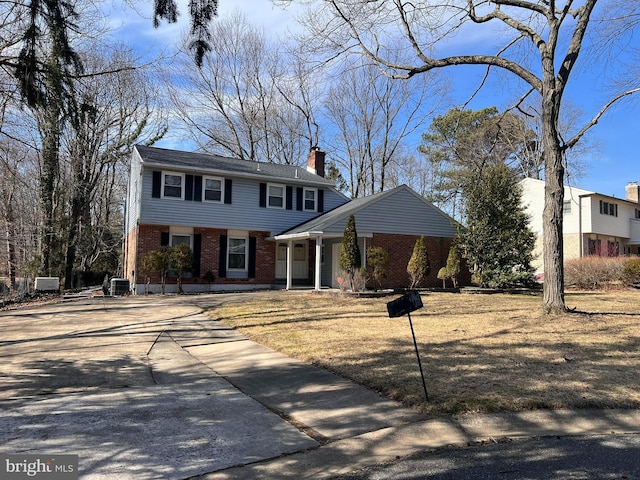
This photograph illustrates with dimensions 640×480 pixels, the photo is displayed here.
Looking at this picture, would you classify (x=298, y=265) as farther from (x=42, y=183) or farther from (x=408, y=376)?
(x=408, y=376)

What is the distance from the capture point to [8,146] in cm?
1160

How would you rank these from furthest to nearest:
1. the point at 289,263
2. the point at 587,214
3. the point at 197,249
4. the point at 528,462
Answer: the point at 587,214
the point at 289,263
the point at 197,249
the point at 528,462

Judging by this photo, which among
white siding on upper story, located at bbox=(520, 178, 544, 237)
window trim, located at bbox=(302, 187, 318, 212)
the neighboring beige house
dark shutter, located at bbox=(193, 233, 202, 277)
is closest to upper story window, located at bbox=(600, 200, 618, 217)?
the neighboring beige house

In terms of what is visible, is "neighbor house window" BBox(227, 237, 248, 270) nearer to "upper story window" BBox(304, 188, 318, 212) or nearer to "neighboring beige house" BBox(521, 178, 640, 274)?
"upper story window" BBox(304, 188, 318, 212)

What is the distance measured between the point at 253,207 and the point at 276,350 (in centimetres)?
1412

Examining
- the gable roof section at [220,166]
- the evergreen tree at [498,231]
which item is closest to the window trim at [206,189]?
the gable roof section at [220,166]

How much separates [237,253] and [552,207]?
13569 mm

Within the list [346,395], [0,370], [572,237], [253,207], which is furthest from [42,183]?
[572,237]

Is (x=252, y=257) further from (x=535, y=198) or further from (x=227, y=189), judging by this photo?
(x=535, y=198)

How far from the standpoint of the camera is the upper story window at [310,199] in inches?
885

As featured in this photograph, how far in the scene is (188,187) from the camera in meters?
19.4

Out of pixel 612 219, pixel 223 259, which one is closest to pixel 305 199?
pixel 223 259

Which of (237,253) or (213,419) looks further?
(237,253)

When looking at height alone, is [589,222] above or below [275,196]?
below
